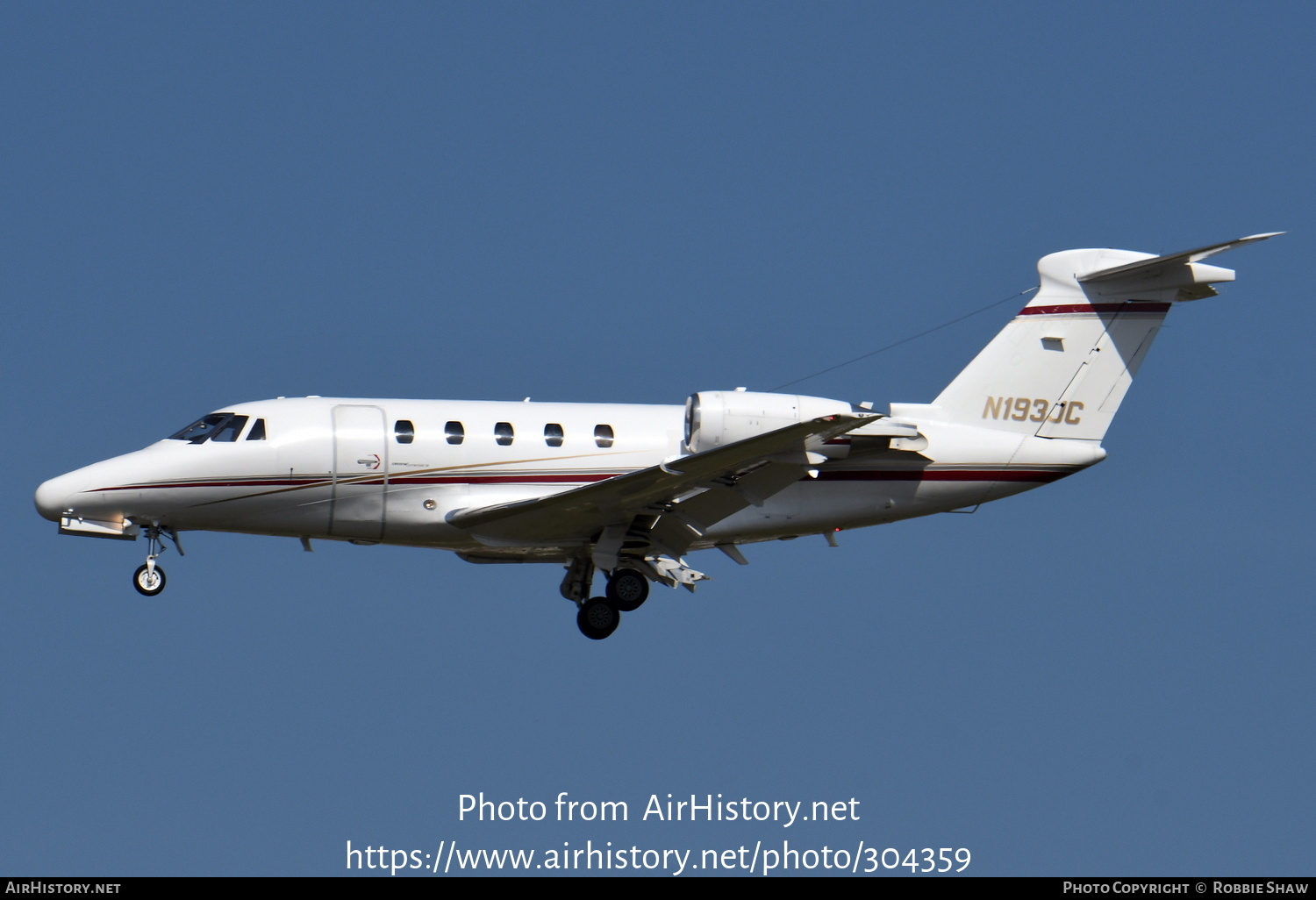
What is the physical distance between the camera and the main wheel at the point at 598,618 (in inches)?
851

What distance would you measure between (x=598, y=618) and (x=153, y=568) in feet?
19.2

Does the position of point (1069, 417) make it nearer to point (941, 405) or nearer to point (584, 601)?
point (941, 405)

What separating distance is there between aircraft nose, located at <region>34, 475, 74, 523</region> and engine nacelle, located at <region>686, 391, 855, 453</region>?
8.15m

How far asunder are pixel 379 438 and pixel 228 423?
6.73ft

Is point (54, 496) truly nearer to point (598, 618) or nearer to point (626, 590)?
point (598, 618)

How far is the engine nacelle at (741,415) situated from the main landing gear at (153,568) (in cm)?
713

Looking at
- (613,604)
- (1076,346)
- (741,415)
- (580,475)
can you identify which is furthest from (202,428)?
(1076,346)

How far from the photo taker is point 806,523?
22.0 m

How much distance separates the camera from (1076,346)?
23109 mm

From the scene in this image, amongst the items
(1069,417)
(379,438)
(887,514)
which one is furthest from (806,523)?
(379,438)

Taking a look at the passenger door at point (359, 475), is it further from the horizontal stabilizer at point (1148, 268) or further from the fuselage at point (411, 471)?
the horizontal stabilizer at point (1148, 268)

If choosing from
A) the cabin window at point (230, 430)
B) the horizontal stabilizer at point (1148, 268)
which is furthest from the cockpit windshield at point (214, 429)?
the horizontal stabilizer at point (1148, 268)

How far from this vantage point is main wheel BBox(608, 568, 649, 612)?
850 inches
